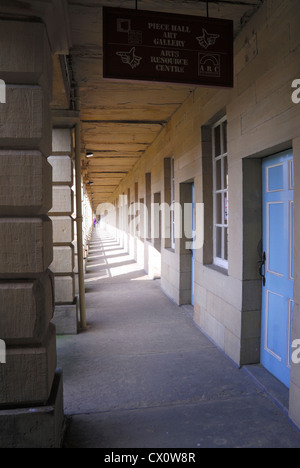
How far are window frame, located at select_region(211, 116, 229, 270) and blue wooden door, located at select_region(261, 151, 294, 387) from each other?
1066mm

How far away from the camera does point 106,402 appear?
3.33m

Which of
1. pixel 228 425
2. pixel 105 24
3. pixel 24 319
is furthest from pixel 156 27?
pixel 228 425

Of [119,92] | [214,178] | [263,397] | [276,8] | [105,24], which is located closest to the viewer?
[105,24]

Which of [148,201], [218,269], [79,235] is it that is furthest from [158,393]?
[148,201]

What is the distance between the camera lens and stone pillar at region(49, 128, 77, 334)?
209 inches

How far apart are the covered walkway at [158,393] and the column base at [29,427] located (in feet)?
1.25

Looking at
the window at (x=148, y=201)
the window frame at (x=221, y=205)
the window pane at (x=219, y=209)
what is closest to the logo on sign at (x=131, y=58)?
the window frame at (x=221, y=205)

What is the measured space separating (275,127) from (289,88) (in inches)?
13.7

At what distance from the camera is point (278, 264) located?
3.59 metres

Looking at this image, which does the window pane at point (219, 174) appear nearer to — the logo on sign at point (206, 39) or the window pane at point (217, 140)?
the window pane at point (217, 140)

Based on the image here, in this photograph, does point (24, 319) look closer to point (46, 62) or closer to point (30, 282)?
point (30, 282)

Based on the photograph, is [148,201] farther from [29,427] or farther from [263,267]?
[29,427]

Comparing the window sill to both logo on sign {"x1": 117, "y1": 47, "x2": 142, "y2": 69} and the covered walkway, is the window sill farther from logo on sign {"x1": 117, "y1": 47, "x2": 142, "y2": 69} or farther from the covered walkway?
logo on sign {"x1": 117, "y1": 47, "x2": 142, "y2": 69}

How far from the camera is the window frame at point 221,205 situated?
16.3ft
